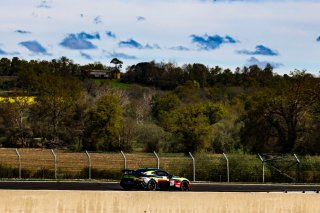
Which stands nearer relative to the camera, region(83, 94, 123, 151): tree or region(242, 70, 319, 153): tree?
region(242, 70, 319, 153): tree

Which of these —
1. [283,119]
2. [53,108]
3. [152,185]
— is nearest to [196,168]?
[152,185]

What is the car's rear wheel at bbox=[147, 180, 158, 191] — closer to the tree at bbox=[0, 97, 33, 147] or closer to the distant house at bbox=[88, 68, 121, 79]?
the tree at bbox=[0, 97, 33, 147]

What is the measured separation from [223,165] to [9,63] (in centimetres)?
13635

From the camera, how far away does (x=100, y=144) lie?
68375mm

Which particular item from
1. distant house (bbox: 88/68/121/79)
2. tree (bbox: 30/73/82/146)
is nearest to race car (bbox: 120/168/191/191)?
tree (bbox: 30/73/82/146)

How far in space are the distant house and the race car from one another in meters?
135

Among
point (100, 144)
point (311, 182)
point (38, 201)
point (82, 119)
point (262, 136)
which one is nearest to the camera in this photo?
point (38, 201)

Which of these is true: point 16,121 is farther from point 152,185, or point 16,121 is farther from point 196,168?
point 152,185

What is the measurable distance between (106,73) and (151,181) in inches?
5643

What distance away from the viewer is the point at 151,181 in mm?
33219

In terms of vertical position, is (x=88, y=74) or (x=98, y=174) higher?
(x=88, y=74)

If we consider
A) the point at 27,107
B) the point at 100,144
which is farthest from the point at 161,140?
the point at 27,107

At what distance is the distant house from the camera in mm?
170188

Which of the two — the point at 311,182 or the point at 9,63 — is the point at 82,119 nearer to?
the point at 311,182
